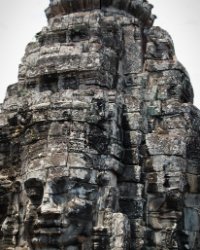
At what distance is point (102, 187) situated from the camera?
1162 cm

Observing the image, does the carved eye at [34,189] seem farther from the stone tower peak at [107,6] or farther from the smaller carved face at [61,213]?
the stone tower peak at [107,6]

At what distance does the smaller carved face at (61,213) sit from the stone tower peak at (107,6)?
5.61 m

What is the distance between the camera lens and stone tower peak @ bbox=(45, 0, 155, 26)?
14.9 m

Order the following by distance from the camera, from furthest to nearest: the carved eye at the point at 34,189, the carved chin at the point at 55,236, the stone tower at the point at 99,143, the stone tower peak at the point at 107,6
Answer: the stone tower peak at the point at 107,6 → the carved eye at the point at 34,189 → the stone tower at the point at 99,143 → the carved chin at the point at 55,236

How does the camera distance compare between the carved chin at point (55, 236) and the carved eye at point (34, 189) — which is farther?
the carved eye at point (34, 189)

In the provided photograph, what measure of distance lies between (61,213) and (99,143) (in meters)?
1.83

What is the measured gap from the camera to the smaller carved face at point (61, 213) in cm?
1092

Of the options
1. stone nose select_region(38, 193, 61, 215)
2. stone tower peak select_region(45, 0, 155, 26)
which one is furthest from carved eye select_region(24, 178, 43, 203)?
stone tower peak select_region(45, 0, 155, 26)

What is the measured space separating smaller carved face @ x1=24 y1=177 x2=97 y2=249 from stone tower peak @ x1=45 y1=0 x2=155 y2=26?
5.61 metres

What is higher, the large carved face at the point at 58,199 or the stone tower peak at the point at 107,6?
the stone tower peak at the point at 107,6

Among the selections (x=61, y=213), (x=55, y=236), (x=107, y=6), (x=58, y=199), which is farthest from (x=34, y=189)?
(x=107, y=6)

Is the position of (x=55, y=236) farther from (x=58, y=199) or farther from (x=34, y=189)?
(x=34, y=189)

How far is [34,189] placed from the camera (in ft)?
38.5

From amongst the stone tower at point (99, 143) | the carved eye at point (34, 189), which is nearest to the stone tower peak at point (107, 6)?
the stone tower at point (99, 143)
